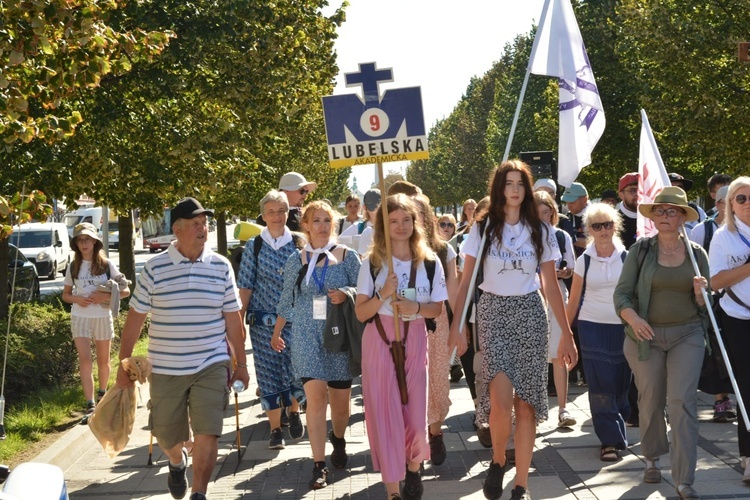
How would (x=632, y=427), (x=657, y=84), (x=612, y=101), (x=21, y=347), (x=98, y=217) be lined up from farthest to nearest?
(x=98, y=217) < (x=612, y=101) < (x=657, y=84) < (x=21, y=347) < (x=632, y=427)

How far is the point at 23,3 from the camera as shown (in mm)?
6613

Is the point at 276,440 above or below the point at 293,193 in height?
below

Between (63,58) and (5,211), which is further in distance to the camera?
(63,58)

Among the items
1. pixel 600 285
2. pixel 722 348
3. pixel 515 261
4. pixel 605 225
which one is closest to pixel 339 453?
pixel 515 261

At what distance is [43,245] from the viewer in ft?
128

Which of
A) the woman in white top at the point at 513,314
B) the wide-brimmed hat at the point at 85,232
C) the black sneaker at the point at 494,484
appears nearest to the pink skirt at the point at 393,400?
the woman in white top at the point at 513,314

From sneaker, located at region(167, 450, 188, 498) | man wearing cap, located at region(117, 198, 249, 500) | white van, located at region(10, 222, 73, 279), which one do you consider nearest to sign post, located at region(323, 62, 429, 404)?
man wearing cap, located at region(117, 198, 249, 500)

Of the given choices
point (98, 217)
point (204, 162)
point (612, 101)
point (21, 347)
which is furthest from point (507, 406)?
point (98, 217)

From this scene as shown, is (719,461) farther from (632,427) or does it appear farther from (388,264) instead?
(388,264)

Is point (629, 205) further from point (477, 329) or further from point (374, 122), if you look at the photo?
point (477, 329)

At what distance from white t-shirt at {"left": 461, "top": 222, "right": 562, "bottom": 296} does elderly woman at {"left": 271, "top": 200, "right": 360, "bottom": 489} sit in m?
1.17

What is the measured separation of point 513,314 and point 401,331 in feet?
2.20

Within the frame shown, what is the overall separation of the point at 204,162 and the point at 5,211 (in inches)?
350

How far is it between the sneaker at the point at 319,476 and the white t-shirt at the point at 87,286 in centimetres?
356
